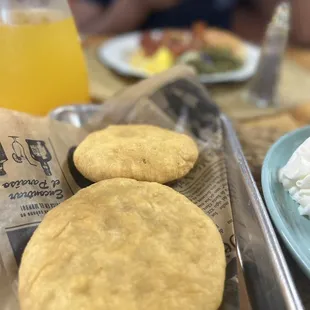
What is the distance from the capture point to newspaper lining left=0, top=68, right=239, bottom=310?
1.52 ft

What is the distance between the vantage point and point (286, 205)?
20.7 inches

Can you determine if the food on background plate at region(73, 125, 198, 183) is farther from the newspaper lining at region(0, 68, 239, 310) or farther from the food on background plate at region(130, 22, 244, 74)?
the food on background plate at region(130, 22, 244, 74)

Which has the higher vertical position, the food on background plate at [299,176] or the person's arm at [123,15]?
the person's arm at [123,15]

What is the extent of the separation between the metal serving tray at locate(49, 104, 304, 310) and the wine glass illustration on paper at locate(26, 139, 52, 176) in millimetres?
242

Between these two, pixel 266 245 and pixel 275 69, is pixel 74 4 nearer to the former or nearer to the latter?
pixel 275 69

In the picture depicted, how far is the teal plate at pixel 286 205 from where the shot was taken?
0.44 meters

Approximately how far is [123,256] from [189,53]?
999mm

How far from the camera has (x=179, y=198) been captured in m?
0.49

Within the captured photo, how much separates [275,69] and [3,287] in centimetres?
90

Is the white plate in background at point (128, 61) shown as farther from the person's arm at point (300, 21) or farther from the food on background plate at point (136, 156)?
the food on background plate at point (136, 156)

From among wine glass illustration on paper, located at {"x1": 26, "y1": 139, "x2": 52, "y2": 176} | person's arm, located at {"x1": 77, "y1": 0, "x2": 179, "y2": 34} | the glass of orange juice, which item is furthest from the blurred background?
wine glass illustration on paper, located at {"x1": 26, "y1": 139, "x2": 52, "y2": 176}

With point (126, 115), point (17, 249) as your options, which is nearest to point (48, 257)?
point (17, 249)

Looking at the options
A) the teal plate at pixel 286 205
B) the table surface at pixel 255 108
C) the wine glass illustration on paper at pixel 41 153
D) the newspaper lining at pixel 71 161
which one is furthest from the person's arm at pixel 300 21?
the wine glass illustration on paper at pixel 41 153

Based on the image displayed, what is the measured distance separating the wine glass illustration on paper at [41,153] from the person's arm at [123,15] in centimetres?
119
